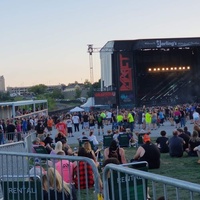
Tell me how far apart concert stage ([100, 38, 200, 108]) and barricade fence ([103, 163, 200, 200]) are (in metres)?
42.4

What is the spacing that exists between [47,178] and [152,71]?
47.6m

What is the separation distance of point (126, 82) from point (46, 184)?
4210 cm

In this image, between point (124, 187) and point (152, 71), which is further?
point (152, 71)

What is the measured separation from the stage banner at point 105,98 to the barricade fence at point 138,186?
40688 mm

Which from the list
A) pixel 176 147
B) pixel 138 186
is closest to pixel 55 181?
pixel 138 186

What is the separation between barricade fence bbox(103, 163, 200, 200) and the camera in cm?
329

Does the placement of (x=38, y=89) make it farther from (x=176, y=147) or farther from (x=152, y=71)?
(x=176, y=147)

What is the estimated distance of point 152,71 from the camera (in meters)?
52.6

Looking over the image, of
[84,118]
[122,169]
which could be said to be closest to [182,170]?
[122,169]

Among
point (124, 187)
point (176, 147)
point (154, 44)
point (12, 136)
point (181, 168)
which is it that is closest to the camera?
point (124, 187)

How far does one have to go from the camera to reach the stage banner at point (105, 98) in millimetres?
45431

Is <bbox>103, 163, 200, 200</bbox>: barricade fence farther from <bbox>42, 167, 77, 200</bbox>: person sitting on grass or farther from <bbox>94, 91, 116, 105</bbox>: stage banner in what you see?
<bbox>94, 91, 116, 105</bbox>: stage banner

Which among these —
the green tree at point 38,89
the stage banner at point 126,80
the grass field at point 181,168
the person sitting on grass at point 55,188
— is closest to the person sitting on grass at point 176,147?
the grass field at point 181,168

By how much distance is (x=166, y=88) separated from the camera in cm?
5538
